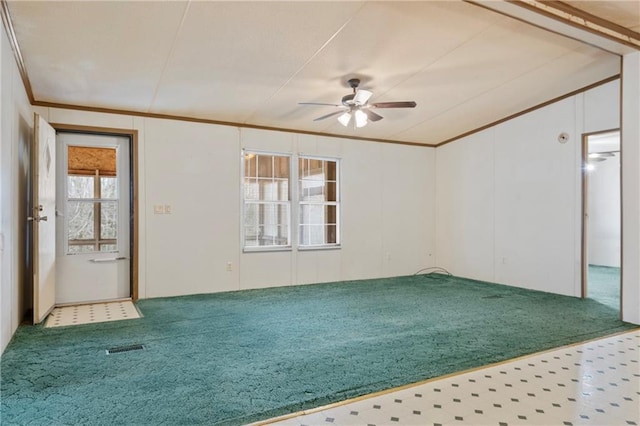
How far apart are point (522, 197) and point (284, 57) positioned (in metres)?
4.21

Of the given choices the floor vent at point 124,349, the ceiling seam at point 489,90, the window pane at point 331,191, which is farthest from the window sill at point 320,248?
the floor vent at point 124,349

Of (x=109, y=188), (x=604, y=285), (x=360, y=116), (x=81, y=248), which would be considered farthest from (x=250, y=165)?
(x=604, y=285)

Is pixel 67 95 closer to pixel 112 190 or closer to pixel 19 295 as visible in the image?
pixel 112 190

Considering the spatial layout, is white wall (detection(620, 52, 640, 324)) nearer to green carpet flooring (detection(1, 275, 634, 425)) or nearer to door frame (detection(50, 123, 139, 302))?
green carpet flooring (detection(1, 275, 634, 425))

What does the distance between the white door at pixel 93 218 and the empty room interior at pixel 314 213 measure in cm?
2

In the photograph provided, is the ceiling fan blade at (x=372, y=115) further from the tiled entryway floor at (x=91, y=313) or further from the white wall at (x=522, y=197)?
the tiled entryway floor at (x=91, y=313)

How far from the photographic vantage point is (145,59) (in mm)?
3660

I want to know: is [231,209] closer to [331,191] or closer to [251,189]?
[251,189]

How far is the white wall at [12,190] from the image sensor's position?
296 centimetres

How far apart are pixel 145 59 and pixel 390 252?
4844mm

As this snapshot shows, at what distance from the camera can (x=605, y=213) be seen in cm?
820

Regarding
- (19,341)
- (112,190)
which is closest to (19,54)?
(112,190)

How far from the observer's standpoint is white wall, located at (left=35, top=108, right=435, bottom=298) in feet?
16.8

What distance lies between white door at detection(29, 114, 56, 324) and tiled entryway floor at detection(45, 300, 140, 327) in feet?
0.44
